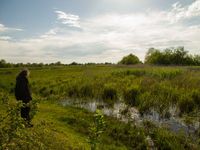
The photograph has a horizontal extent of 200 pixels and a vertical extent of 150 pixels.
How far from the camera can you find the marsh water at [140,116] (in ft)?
39.7

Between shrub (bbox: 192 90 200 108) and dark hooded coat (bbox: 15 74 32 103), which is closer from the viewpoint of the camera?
dark hooded coat (bbox: 15 74 32 103)

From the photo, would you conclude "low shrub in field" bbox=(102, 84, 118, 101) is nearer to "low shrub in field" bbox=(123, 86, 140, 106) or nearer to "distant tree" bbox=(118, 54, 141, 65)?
"low shrub in field" bbox=(123, 86, 140, 106)

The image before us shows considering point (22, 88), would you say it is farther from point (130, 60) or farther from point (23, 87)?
point (130, 60)

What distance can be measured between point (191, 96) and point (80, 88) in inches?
344

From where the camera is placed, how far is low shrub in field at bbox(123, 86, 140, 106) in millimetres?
16703

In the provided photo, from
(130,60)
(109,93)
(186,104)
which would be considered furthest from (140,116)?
(130,60)

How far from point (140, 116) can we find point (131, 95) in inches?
144

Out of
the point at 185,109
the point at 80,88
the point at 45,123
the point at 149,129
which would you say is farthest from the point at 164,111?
the point at 45,123

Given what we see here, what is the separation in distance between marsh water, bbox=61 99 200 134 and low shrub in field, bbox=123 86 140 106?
42 cm

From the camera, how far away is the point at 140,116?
13812mm

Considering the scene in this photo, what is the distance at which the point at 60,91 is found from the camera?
23.4 meters

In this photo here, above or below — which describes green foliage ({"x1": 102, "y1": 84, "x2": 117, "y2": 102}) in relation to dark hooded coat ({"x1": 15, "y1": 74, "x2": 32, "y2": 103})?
below

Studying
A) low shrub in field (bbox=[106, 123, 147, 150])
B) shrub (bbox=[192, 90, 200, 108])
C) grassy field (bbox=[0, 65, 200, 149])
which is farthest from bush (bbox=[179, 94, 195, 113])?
low shrub in field (bbox=[106, 123, 147, 150])

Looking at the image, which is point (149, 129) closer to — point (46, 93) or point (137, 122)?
point (137, 122)
